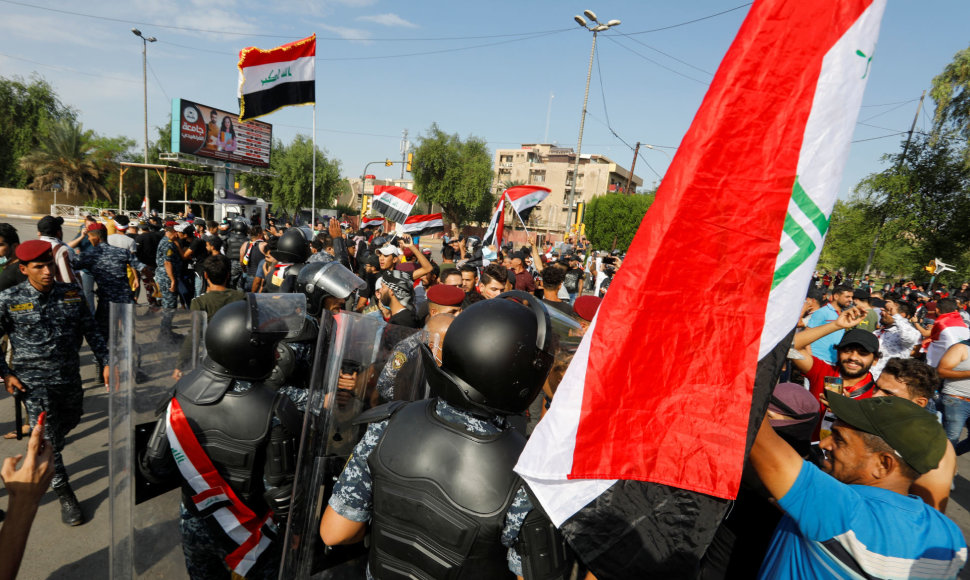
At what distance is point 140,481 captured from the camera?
6.91 ft

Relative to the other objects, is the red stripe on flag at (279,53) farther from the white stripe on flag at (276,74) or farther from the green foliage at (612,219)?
the green foliage at (612,219)

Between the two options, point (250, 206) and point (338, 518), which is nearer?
point (338, 518)

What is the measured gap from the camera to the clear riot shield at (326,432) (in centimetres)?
191

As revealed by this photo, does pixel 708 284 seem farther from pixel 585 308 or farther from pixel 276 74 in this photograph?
pixel 276 74

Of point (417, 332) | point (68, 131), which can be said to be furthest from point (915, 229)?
point (68, 131)

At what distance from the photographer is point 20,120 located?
129 feet

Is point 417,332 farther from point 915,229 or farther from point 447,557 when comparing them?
point 915,229

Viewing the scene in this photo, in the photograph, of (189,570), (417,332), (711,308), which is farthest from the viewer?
(417,332)

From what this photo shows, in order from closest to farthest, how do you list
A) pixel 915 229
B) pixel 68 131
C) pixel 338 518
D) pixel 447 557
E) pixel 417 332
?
pixel 447 557 → pixel 338 518 → pixel 417 332 → pixel 915 229 → pixel 68 131

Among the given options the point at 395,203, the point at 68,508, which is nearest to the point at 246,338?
the point at 68,508

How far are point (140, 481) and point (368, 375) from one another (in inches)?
44.2

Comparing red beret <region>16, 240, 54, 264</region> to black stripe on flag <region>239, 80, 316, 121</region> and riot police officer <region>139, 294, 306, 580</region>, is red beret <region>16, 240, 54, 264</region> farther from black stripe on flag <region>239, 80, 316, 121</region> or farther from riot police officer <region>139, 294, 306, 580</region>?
black stripe on flag <region>239, 80, 316, 121</region>

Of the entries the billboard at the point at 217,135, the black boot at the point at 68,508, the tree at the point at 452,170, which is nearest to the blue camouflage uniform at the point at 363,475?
the black boot at the point at 68,508

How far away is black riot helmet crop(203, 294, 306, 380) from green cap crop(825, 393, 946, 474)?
239cm
